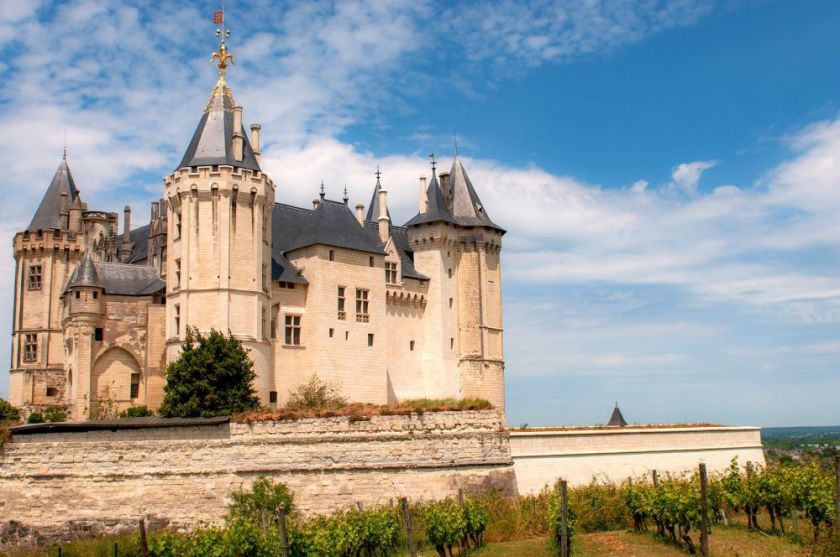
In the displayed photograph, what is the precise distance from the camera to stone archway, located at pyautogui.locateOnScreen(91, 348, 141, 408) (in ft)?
122

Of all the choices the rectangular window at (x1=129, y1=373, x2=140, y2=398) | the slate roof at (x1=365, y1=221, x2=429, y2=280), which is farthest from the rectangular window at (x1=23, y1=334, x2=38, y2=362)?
the slate roof at (x1=365, y1=221, x2=429, y2=280)

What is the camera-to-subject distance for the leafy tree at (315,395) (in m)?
36.3

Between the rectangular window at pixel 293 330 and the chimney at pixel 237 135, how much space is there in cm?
770

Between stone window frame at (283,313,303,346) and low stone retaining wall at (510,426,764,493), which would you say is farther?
stone window frame at (283,313,303,346)

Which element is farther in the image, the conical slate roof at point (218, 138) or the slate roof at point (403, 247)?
the slate roof at point (403, 247)

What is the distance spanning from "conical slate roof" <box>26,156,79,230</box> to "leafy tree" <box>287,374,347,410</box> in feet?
56.2

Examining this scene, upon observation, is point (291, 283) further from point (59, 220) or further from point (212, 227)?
point (59, 220)

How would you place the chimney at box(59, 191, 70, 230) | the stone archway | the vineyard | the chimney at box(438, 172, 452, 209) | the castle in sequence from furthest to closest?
1. the chimney at box(438, 172, 452, 209)
2. the chimney at box(59, 191, 70, 230)
3. the stone archway
4. the castle
5. the vineyard

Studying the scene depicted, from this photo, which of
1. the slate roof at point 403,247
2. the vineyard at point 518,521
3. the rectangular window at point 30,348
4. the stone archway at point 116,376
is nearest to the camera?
the vineyard at point 518,521

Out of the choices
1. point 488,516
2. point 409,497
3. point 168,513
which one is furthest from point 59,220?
point 488,516

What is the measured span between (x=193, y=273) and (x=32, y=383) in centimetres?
1359

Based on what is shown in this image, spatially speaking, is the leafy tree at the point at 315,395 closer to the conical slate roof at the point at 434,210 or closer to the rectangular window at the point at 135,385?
the rectangular window at the point at 135,385

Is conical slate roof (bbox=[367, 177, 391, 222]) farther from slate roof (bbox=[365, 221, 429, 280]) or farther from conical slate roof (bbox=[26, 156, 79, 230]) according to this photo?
conical slate roof (bbox=[26, 156, 79, 230])

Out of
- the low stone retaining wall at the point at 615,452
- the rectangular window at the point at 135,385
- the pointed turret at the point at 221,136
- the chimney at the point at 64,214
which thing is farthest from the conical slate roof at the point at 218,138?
the low stone retaining wall at the point at 615,452
